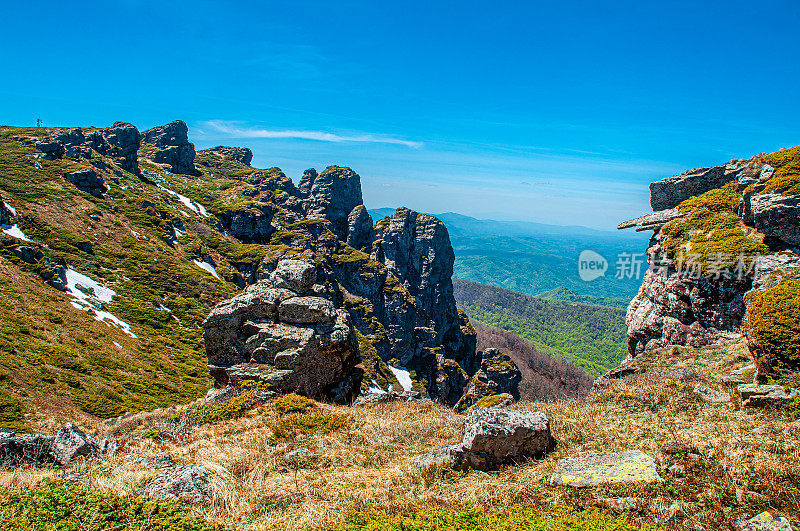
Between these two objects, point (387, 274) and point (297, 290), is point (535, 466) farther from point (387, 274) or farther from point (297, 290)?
point (387, 274)

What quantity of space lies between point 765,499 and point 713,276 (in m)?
15.8

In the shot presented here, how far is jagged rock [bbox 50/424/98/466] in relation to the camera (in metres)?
9.66

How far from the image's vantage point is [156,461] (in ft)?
29.2

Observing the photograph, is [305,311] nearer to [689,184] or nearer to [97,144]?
[689,184]

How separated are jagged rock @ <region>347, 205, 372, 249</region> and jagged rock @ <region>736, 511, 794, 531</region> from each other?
142 metres

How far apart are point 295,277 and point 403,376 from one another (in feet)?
270

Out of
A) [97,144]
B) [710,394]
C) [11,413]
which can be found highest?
[97,144]

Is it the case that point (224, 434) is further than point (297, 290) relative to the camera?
No

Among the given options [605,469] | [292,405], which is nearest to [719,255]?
[605,469]

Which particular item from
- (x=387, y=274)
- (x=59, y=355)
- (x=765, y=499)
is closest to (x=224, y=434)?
(x=765, y=499)

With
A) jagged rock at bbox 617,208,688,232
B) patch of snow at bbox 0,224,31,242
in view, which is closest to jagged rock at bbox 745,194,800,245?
jagged rock at bbox 617,208,688,232

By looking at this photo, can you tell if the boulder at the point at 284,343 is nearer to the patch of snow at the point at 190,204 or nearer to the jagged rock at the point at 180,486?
the jagged rock at the point at 180,486

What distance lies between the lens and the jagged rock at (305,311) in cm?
1770

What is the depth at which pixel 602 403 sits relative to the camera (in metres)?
12.0
